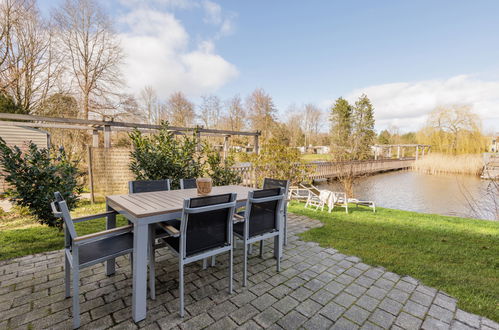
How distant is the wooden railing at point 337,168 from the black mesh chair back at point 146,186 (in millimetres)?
2475

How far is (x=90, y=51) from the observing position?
39.7 feet

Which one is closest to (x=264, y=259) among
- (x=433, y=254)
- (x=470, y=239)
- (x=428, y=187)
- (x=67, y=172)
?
(x=433, y=254)

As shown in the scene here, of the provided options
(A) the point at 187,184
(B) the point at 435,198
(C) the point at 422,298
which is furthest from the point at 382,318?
(B) the point at 435,198

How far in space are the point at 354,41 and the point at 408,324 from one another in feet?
36.1

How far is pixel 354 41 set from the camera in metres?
9.72

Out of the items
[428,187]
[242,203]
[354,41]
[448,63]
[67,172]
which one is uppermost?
[354,41]

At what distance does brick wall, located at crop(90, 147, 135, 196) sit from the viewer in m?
5.75

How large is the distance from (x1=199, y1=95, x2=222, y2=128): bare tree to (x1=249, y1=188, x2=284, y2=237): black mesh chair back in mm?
20756

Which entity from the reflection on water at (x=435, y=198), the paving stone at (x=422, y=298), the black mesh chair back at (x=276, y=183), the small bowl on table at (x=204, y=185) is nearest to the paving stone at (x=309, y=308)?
the paving stone at (x=422, y=298)

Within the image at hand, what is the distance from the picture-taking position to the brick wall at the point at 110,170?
5.75m

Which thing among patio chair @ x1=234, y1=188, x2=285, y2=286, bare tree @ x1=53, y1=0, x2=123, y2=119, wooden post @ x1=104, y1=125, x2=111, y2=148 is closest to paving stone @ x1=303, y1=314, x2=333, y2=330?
patio chair @ x1=234, y1=188, x2=285, y2=286

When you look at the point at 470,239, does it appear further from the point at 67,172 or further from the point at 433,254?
the point at 67,172

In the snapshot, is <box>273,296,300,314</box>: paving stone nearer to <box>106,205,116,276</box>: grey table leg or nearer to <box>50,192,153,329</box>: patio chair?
<box>50,192,153,329</box>: patio chair

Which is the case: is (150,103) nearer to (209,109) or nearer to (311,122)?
(209,109)
